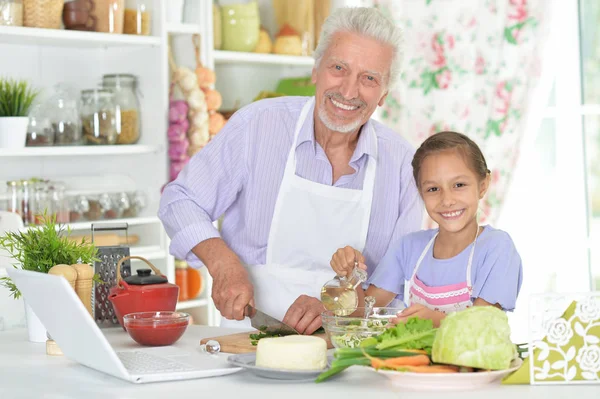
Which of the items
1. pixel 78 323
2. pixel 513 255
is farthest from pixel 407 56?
pixel 78 323

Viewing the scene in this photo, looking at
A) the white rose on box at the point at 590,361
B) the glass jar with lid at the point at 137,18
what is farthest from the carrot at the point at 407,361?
the glass jar with lid at the point at 137,18

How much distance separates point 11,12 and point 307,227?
1427 mm

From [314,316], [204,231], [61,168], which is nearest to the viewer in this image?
[314,316]

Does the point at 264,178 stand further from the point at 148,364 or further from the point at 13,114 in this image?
the point at 13,114

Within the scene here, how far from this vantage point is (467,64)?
402 cm

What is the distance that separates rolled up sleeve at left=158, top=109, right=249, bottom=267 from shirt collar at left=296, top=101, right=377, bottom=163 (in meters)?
0.16

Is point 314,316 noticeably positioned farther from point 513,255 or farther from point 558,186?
point 558,186

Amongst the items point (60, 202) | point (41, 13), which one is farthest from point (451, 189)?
point (41, 13)

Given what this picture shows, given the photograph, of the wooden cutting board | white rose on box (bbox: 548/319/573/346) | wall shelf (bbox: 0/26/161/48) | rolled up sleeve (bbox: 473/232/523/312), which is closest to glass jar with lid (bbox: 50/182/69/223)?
wall shelf (bbox: 0/26/161/48)

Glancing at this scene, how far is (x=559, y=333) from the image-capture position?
1.60 m

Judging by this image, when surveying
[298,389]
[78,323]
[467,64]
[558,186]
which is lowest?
[298,389]

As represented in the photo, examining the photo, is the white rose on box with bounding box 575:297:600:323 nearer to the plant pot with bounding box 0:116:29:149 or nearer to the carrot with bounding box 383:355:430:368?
the carrot with bounding box 383:355:430:368

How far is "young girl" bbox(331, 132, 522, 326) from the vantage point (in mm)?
2162

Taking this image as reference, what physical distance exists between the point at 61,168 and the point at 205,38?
759 millimetres
